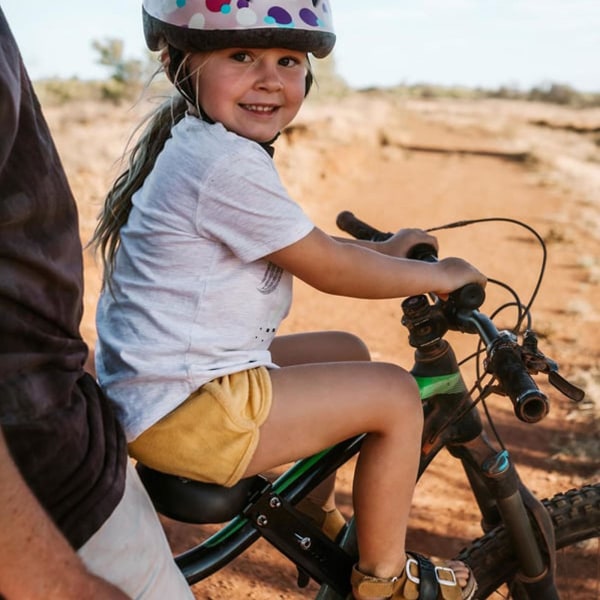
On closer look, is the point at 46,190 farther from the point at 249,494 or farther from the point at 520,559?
the point at 520,559

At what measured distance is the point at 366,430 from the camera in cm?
213

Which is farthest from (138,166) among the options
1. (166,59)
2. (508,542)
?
(508,542)

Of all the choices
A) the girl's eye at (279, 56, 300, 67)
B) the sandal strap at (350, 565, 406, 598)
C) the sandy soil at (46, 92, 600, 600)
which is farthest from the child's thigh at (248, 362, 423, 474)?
the sandy soil at (46, 92, 600, 600)

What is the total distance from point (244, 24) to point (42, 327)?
948mm

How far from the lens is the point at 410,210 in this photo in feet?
45.6

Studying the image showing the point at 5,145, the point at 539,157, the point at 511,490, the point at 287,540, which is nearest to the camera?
the point at 5,145

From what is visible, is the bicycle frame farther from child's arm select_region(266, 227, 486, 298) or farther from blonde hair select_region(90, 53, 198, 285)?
blonde hair select_region(90, 53, 198, 285)

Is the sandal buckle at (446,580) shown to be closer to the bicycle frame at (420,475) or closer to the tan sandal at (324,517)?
the bicycle frame at (420,475)

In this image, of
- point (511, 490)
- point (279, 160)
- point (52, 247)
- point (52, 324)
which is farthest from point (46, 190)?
point (279, 160)

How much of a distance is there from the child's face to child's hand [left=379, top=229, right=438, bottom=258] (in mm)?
450

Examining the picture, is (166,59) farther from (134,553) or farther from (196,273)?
(134,553)

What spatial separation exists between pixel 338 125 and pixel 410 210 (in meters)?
8.93

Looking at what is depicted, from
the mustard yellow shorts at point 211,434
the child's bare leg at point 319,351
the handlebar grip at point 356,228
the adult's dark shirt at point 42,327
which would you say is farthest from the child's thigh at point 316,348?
the adult's dark shirt at point 42,327

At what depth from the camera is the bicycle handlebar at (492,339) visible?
1.83 meters
